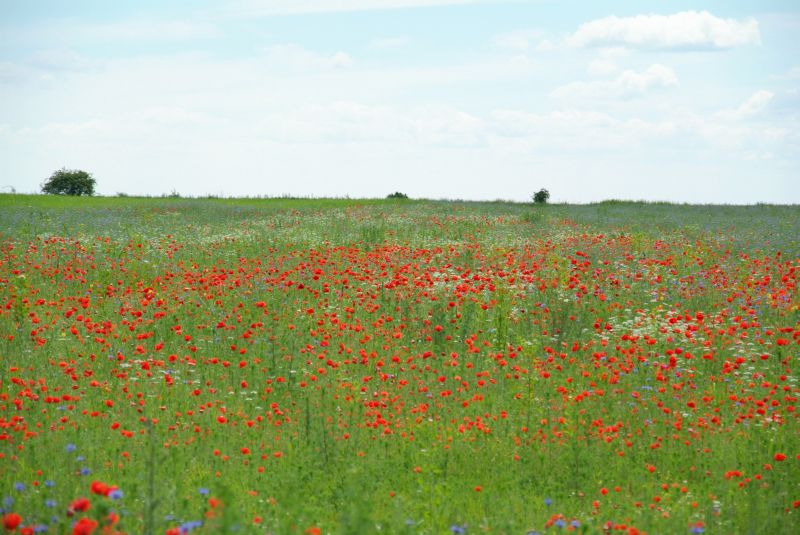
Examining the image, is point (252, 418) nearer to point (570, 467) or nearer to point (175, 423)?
point (175, 423)

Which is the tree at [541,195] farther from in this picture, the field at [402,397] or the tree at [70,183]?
the tree at [70,183]

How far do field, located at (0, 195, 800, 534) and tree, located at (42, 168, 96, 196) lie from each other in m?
39.6

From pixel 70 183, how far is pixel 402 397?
50043mm

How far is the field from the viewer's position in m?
5.78

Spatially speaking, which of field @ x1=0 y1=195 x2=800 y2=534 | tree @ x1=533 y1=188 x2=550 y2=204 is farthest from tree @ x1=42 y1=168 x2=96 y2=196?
field @ x1=0 y1=195 x2=800 y2=534

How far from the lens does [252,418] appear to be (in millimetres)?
7574

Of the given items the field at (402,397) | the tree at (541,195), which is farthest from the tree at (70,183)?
the field at (402,397)

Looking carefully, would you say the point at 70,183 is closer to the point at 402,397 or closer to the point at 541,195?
the point at 541,195

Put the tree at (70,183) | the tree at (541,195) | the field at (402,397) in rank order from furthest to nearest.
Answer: the tree at (70,183)
the tree at (541,195)
the field at (402,397)

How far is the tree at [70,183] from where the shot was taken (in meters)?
52.2

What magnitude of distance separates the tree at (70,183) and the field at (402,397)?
3959cm

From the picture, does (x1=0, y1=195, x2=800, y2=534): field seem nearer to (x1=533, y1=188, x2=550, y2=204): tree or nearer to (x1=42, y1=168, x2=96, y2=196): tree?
(x1=533, y1=188, x2=550, y2=204): tree

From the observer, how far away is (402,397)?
26.7 feet

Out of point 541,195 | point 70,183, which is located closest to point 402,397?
point 541,195
